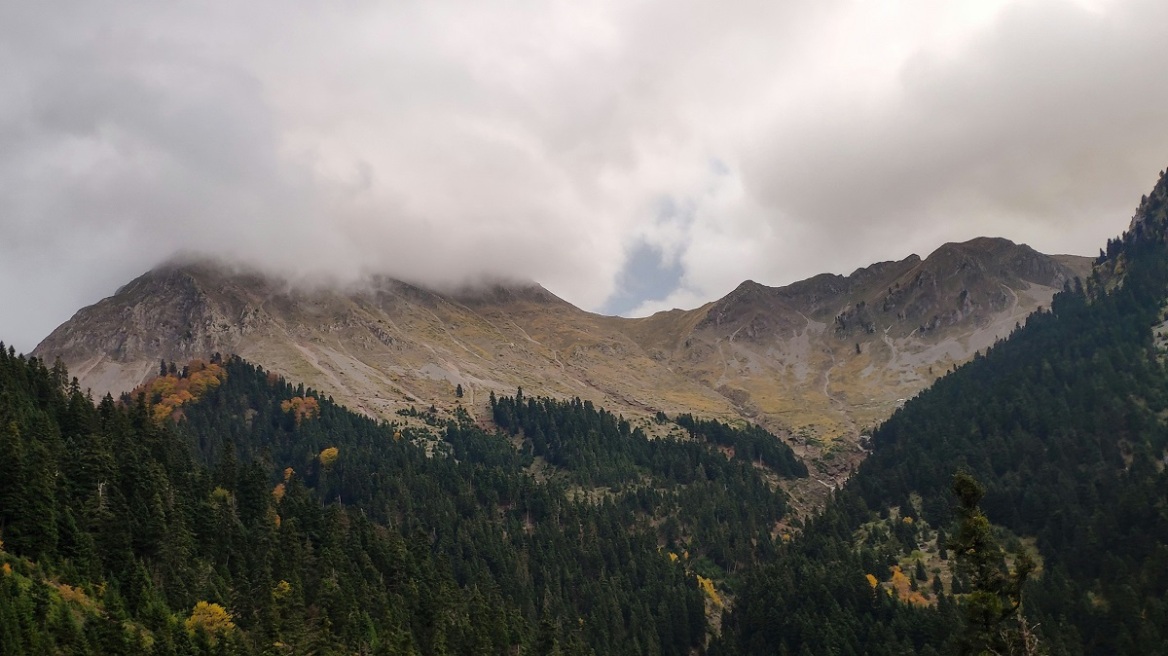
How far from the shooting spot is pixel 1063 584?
140000 mm

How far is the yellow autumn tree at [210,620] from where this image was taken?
8769 cm

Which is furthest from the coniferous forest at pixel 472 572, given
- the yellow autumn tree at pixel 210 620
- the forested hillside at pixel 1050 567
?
the forested hillside at pixel 1050 567

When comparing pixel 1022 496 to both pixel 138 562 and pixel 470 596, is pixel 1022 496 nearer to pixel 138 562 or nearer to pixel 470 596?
pixel 470 596

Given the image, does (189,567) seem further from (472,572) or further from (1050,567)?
(1050,567)

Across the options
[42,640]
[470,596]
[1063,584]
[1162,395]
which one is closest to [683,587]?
[470,596]

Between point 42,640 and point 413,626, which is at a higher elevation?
point 42,640

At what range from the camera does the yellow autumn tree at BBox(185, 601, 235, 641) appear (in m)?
87.7

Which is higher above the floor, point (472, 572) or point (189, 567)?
point (189, 567)

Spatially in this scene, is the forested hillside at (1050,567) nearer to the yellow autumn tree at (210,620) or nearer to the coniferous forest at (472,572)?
the coniferous forest at (472,572)

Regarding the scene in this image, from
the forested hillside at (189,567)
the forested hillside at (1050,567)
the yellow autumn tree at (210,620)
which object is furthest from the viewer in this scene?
the forested hillside at (1050,567)

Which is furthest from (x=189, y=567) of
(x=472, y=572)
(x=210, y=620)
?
(x=472, y=572)

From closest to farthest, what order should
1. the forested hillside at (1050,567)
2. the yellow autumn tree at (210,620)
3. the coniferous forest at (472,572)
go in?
1. the coniferous forest at (472,572)
2. the yellow autumn tree at (210,620)
3. the forested hillside at (1050,567)

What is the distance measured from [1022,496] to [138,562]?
193178 millimetres

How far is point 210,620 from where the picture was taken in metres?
89.5
